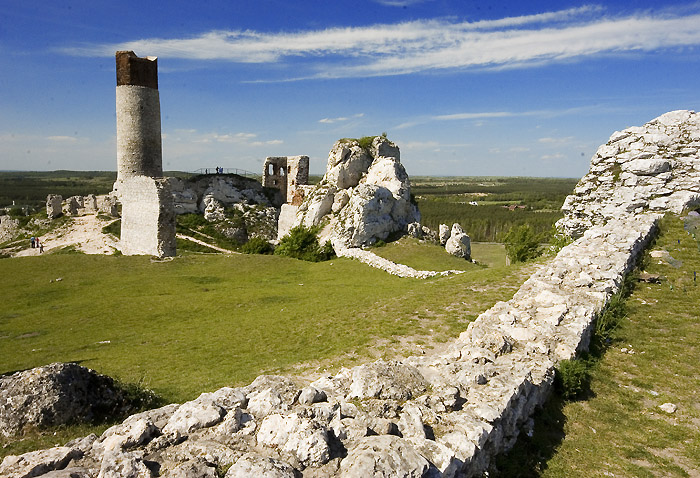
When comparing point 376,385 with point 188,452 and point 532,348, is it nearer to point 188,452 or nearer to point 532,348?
point 188,452

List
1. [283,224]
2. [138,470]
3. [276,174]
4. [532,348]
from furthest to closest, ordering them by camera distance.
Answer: [276,174], [283,224], [532,348], [138,470]

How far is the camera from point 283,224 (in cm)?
3806

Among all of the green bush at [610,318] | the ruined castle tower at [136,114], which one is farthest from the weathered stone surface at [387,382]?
the ruined castle tower at [136,114]

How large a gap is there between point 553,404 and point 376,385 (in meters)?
2.71

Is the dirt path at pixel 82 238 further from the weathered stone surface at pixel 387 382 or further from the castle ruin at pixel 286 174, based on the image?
the weathered stone surface at pixel 387 382

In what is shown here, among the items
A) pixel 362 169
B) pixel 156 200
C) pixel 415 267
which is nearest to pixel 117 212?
pixel 156 200

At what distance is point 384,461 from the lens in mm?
3424

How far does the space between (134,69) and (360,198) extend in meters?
24.5

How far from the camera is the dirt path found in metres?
33.0

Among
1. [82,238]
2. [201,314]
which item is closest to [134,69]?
[82,238]

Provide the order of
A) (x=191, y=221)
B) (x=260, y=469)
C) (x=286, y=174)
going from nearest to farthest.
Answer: (x=260, y=469)
(x=191, y=221)
(x=286, y=174)

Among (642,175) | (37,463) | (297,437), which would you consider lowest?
(37,463)

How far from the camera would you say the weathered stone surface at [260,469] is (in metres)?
3.34

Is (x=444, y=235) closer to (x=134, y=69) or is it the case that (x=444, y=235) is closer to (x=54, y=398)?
(x=54, y=398)
